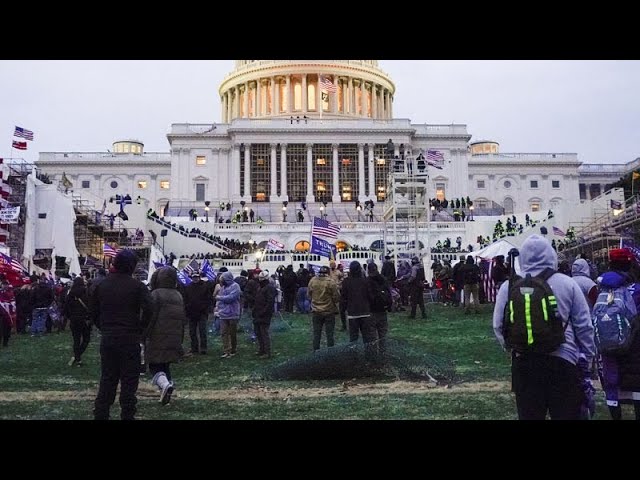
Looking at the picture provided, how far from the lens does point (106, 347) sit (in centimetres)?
941

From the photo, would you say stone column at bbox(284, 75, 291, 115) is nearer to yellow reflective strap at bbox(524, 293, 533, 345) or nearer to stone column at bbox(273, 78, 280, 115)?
stone column at bbox(273, 78, 280, 115)

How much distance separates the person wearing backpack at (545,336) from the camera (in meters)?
6.52

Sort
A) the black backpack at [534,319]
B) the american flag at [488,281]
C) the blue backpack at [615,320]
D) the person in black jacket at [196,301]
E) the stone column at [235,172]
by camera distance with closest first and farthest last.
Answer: the black backpack at [534,319], the blue backpack at [615,320], the person in black jacket at [196,301], the american flag at [488,281], the stone column at [235,172]

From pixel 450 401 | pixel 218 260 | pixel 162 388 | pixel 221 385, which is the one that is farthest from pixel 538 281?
pixel 218 260

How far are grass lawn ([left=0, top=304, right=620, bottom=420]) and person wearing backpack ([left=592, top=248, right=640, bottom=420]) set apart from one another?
40.0 inches

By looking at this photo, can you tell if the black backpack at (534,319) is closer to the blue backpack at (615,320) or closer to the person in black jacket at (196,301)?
the blue backpack at (615,320)

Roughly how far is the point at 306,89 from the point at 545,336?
299ft

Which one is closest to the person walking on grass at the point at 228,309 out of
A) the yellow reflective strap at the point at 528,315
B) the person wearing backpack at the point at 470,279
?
the person wearing backpack at the point at 470,279

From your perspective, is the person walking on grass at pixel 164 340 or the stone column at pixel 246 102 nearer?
the person walking on grass at pixel 164 340

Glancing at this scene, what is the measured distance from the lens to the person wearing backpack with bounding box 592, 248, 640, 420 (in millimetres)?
8758

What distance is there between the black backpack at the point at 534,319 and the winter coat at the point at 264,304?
10044mm

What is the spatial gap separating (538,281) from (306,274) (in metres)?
20.6
